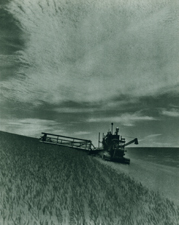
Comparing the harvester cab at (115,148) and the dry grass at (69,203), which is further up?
the harvester cab at (115,148)

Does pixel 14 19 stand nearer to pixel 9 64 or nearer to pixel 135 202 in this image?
pixel 9 64

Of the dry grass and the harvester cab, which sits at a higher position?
the harvester cab

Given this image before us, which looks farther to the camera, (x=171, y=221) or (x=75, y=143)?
(x=75, y=143)

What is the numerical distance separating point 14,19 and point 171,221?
10.6 metres

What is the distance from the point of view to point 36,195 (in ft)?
31.8

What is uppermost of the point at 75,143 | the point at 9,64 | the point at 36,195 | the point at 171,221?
the point at 9,64

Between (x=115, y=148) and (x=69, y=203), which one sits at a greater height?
(x=115, y=148)

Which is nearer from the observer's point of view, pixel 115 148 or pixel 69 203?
pixel 69 203

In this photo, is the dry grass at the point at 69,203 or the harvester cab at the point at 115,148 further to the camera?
the harvester cab at the point at 115,148

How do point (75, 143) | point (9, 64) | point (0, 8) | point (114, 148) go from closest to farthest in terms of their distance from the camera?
point (0, 8) → point (9, 64) → point (75, 143) → point (114, 148)


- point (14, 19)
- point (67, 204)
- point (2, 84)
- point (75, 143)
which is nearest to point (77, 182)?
point (75, 143)

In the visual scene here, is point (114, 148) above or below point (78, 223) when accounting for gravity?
above

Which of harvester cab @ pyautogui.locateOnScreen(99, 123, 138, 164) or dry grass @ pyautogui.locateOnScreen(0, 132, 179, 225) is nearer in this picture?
dry grass @ pyautogui.locateOnScreen(0, 132, 179, 225)

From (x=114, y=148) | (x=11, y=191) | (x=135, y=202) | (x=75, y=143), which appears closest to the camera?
(x=11, y=191)
